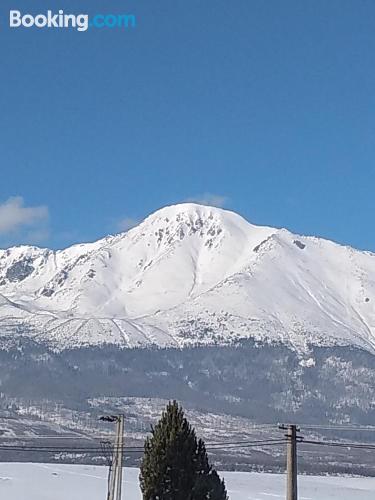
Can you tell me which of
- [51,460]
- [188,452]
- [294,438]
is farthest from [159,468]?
[51,460]

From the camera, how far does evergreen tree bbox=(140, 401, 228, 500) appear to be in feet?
126

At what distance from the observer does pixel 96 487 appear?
330ft

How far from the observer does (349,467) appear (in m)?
200

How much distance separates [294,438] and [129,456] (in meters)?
167

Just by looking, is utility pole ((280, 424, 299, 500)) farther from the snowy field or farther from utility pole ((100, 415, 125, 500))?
the snowy field

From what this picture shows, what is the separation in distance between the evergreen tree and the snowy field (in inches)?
1864

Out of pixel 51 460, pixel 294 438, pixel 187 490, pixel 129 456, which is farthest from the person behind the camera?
pixel 129 456

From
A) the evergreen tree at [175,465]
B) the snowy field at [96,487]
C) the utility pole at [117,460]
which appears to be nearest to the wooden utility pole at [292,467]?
the evergreen tree at [175,465]

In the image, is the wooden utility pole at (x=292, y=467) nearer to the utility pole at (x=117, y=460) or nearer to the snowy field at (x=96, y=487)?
the utility pole at (x=117, y=460)

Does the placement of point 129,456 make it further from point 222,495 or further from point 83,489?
point 222,495

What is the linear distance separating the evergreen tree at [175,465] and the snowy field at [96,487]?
47.3m

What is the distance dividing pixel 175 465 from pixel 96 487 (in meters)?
64.4

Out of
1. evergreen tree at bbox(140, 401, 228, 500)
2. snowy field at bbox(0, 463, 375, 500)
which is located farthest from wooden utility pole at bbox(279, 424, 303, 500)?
snowy field at bbox(0, 463, 375, 500)

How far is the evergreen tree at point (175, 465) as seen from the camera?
38.5m
